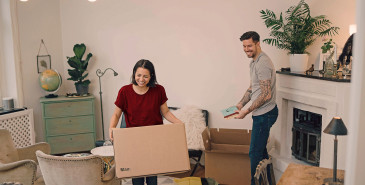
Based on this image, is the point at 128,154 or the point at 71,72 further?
the point at 71,72

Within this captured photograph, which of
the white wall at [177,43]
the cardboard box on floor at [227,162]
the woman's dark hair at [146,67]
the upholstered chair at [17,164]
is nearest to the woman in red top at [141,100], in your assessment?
the woman's dark hair at [146,67]

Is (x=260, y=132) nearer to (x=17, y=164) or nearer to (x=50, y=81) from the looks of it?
(x=17, y=164)

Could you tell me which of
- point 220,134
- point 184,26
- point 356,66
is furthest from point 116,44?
point 356,66

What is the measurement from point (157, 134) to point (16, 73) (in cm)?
311

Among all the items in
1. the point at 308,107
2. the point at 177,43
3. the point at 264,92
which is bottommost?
the point at 308,107

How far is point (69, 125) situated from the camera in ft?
17.3

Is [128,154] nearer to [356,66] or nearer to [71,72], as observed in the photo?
[356,66]

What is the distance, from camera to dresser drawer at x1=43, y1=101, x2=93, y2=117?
517cm

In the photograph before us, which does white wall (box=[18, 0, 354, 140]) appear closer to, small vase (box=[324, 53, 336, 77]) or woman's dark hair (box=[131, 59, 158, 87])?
small vase (box=[324, 53, 336, 77])

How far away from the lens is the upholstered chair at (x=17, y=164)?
3.19 metres

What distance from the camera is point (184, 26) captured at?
516 cm

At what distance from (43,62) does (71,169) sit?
2848 millimetres

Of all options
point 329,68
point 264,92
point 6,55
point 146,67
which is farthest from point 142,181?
point 6,55

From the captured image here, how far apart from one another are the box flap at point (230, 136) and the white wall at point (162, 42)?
1.76ft
